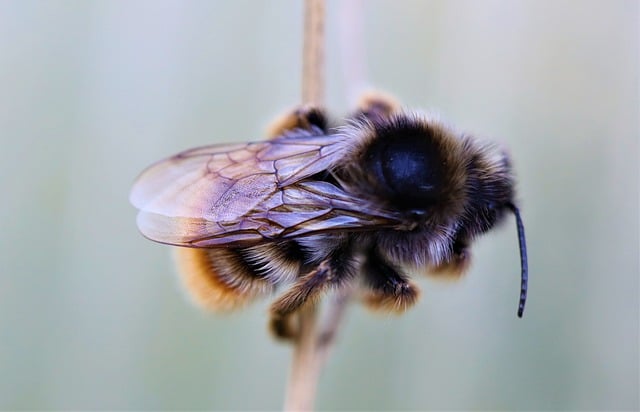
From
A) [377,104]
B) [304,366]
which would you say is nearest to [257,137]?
[377,104]

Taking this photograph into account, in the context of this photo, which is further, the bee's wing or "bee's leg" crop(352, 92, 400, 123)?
"bee's leg" crop(352, 92, 400, 123)

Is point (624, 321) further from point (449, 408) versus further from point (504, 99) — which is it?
point (504, 99)

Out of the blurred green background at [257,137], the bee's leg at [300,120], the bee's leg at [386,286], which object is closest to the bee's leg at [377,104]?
the bee's leg at [300,120]

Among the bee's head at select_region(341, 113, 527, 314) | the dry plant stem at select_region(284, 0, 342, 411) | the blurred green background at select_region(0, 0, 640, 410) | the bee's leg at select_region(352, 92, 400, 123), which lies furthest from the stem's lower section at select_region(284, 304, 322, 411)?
the blurred green background at select_region(0, 0, 640, 410)

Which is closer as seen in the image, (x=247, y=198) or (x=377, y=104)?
(x=247, y=198)

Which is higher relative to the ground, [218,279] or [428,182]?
[428,182]

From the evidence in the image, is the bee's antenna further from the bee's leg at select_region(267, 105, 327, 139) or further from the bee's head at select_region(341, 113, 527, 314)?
the bee's leg at select_region(267, 105, 327, 139)

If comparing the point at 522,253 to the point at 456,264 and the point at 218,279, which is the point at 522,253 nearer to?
the point at 456,264

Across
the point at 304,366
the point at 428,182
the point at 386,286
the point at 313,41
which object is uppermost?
the point at 313,41
